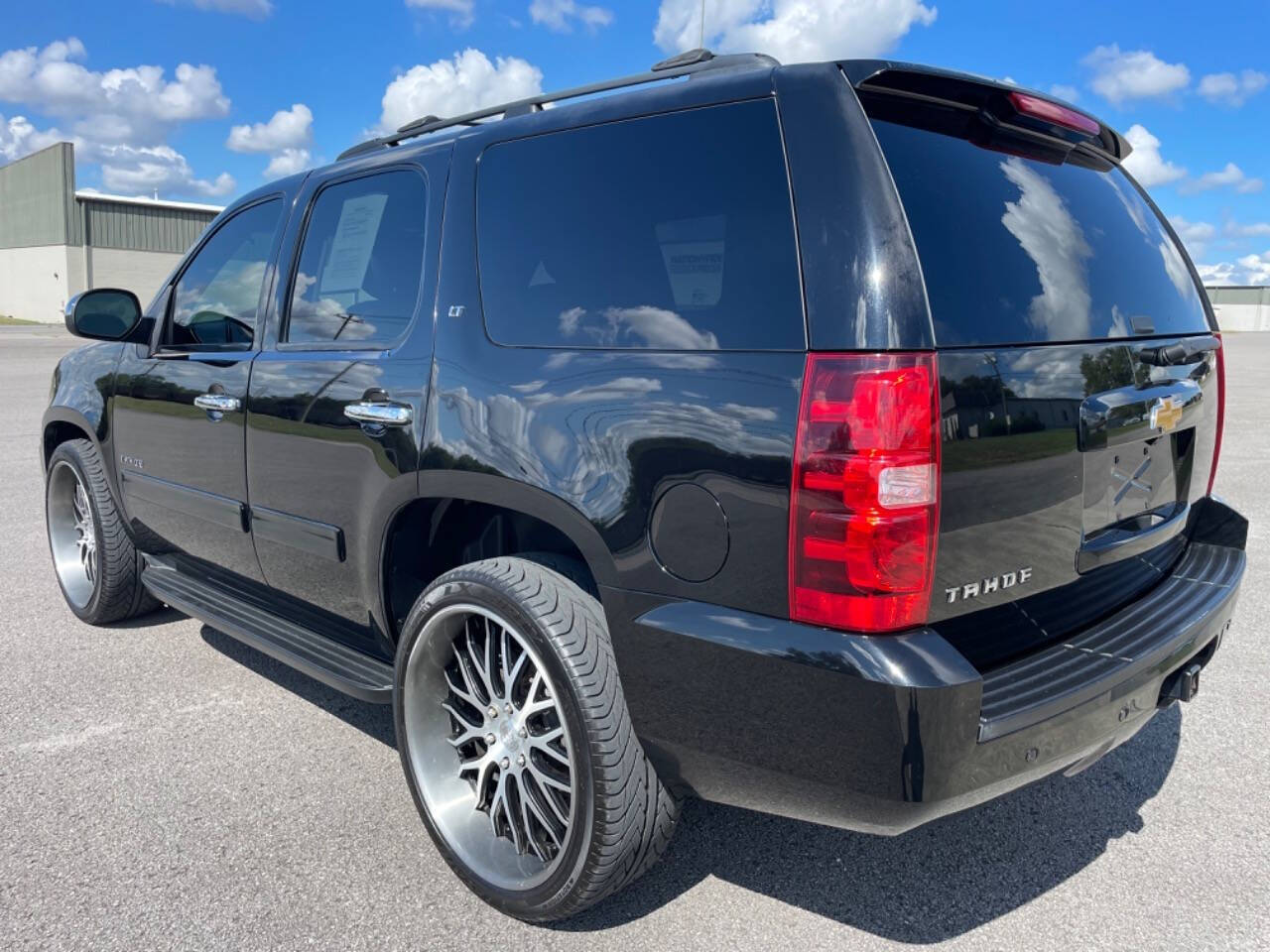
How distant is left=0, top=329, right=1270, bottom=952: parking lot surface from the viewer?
97.7 inches

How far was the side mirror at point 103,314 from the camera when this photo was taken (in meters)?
4.02

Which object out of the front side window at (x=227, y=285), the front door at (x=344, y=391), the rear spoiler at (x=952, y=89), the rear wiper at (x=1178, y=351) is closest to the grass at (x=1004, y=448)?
the rear wiper at (x=1178, y=351)

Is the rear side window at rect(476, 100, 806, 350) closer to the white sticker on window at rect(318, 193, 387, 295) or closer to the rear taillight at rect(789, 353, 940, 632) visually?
the rear taillight at rect(789, 353, 940, 632)

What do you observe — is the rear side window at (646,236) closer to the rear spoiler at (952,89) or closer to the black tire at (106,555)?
the rear spoiler at (952,89)

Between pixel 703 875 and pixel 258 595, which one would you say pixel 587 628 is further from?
pixel 258 595

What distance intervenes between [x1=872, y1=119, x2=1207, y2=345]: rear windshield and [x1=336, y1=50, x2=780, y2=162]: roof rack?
45 centimetres

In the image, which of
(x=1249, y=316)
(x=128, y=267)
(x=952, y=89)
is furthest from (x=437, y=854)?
(x=1249, y=316)

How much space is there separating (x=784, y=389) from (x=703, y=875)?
143 centimetres

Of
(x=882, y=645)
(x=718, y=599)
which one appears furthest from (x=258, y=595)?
(x=882, y=645)

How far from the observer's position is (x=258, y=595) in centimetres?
371

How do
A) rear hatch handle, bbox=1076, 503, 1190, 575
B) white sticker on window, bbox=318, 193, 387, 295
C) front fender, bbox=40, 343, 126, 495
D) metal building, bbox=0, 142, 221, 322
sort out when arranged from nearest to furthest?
1. rear hatch handle, bbox=1076, 503, 1190, 575
2. white sticker on window, bbox=318, 193, 387, 295
3. front fender, bbox=40, 343, 126, 495
4. metal building, bbox=0, 142, 221, 322

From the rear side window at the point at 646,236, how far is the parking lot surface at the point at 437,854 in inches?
56.4

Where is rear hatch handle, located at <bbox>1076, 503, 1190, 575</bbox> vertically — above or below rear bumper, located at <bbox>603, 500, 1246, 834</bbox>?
above

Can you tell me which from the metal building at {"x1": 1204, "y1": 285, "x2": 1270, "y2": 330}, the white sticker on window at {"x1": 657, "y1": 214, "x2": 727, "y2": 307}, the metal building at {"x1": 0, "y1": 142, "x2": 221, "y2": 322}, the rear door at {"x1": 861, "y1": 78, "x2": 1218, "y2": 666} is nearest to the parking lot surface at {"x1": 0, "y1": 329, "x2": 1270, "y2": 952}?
the rear door at {"x1": 861, "y1": 78, "x2": 1218, "y2": 666}
